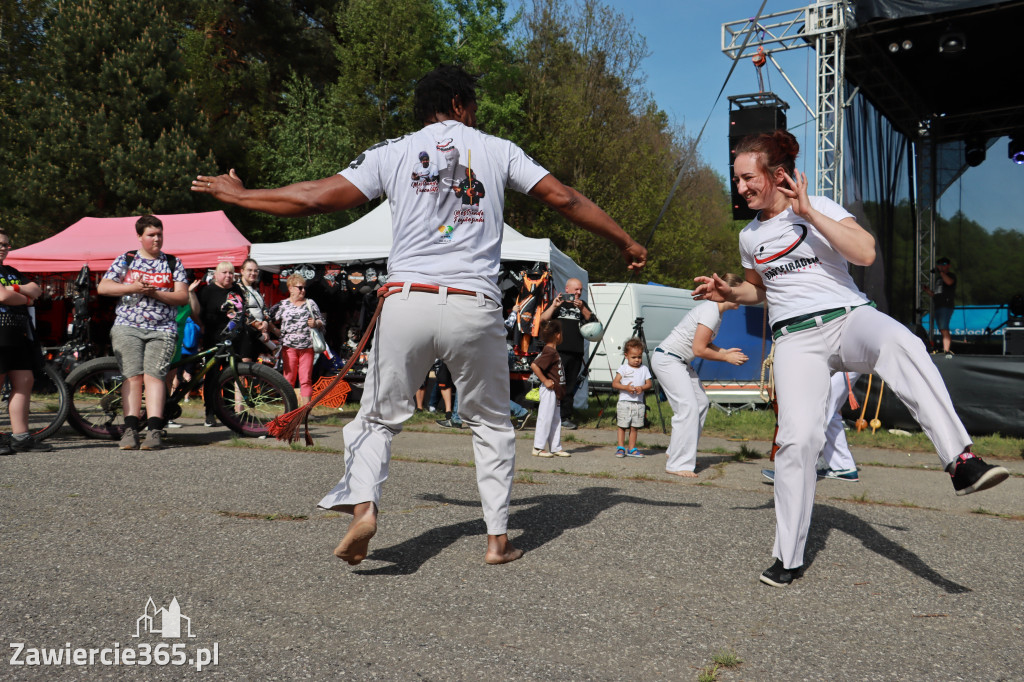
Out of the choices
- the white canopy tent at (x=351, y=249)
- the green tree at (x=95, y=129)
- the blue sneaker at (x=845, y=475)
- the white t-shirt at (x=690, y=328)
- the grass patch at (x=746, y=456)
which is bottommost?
the grass patch at (x=746, y=456)

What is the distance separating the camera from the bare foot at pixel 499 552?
3432mm

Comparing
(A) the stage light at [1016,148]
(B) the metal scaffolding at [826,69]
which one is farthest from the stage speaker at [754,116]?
(A) the stage light at [1016,148]

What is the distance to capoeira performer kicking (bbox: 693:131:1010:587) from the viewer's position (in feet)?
10.5

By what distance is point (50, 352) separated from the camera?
443 inches

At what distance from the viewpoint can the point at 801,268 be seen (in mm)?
3682

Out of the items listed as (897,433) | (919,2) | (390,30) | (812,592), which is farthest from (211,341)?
(390,30)

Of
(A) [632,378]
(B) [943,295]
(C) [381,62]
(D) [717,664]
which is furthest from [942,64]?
(C) [381,62]

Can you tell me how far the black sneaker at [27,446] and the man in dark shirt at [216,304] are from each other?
6.87 ft

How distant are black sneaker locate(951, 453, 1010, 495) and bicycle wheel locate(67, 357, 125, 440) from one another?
6754mm

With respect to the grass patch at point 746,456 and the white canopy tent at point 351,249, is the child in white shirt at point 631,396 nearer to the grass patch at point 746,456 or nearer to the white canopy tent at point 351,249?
the grass patch at point 746,456

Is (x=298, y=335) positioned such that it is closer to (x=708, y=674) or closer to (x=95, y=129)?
(x=708, y=674)

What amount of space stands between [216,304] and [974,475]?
8295mm

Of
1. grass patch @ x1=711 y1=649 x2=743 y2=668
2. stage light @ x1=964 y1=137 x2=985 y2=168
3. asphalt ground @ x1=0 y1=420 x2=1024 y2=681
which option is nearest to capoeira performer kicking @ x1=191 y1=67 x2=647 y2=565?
asphalt ground @ x1=0 y1=420 x2=1024 y2=681

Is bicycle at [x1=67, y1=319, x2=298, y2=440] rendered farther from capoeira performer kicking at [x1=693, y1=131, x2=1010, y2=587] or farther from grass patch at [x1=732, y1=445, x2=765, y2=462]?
capoeira performer kicking at [x1=693, y1=131, x2=1010, y2=587]
